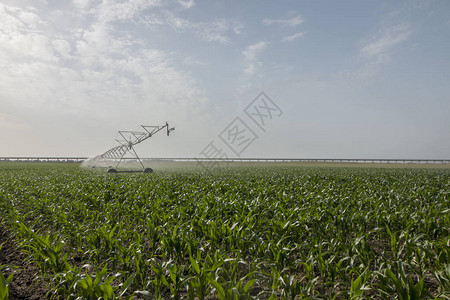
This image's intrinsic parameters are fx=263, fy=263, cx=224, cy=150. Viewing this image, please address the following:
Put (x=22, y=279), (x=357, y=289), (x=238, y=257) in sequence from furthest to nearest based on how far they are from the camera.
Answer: (x=22, y=279)
(x=238, y=257)
(x=357, y=289)

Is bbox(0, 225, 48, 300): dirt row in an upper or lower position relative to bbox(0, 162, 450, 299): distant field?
lower

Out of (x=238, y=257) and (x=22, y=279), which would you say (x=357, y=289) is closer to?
(x=238, y=257)

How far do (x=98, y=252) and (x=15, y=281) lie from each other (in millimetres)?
1504

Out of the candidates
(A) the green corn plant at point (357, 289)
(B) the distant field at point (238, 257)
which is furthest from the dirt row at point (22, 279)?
(A) the green corn plant at point (357, 289)

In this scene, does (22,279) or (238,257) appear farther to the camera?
(22,279)

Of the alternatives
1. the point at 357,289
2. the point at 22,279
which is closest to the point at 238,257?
the point at 357,289

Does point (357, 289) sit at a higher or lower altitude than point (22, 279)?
higher

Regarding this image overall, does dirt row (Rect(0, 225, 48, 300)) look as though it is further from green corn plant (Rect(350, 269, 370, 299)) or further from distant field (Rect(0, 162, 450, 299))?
green corn plant (Rect(350, 269, 370, 299))

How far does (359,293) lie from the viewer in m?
2.90

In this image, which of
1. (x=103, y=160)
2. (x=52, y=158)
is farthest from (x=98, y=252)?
(x=52, y=158)

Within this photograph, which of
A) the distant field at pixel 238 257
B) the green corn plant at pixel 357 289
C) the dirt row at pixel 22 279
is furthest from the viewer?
the dirt row at pixel 22 279

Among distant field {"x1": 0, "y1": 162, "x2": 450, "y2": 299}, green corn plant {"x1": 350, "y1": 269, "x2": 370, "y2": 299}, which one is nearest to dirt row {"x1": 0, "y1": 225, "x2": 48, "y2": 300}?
distant field {"x1": 0, "y1": 162, "x2": 450, "y2": 299}

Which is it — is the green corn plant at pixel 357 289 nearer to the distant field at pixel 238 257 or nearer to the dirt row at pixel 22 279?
the distant field at pixel 238 257

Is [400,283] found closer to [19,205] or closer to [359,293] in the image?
[359,293]
